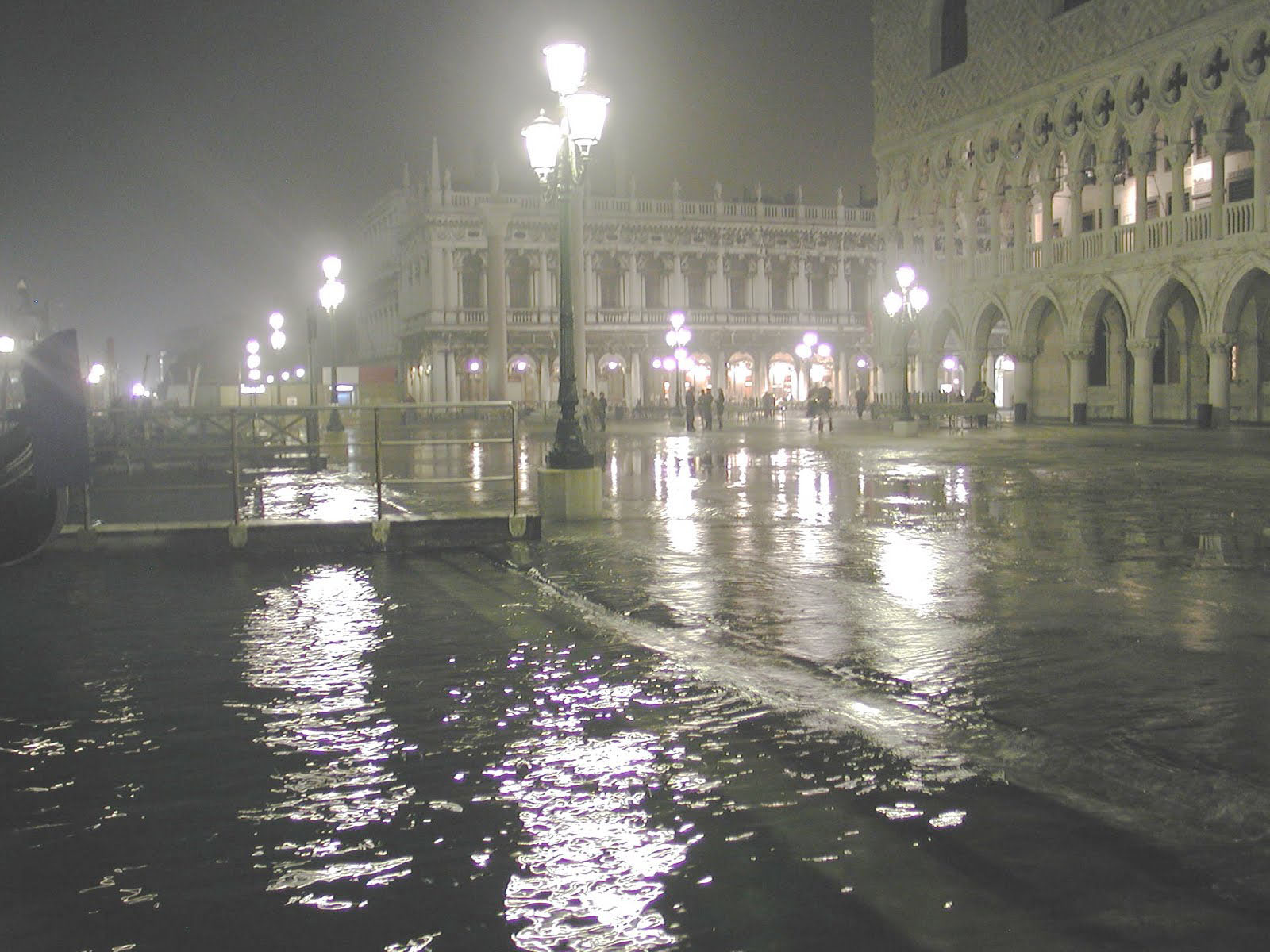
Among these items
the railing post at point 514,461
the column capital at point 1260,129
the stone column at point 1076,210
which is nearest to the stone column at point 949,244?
the stone column at point 1076,210

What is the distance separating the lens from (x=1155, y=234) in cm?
3562

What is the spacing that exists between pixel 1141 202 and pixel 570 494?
91.9ft

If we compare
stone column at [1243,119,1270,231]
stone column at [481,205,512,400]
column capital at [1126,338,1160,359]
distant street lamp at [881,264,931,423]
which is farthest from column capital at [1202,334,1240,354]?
stone column at [481,205,512,400]

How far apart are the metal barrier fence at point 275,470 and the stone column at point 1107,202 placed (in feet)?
67.2

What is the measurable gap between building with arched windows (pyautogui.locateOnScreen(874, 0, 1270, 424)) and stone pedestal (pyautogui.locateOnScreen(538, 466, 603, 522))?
25089 millimetres

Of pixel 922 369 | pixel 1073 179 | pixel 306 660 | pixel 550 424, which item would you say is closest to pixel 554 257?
pixel 550 424

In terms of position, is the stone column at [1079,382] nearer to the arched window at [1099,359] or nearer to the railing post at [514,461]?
the arched window at [1099,359]

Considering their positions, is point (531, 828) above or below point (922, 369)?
below

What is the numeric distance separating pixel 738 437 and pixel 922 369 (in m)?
14.4

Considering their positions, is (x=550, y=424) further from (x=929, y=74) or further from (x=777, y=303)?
(x=777, y=303)

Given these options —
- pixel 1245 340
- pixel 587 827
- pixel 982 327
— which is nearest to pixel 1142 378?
pixel 1245 340

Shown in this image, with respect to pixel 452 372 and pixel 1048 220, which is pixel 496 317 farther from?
pixel 1048 220

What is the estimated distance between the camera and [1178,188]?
34062 millimetres

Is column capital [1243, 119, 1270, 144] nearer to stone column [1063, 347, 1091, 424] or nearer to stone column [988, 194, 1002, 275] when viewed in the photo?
stone column [1063, 347, 1091, 424]
